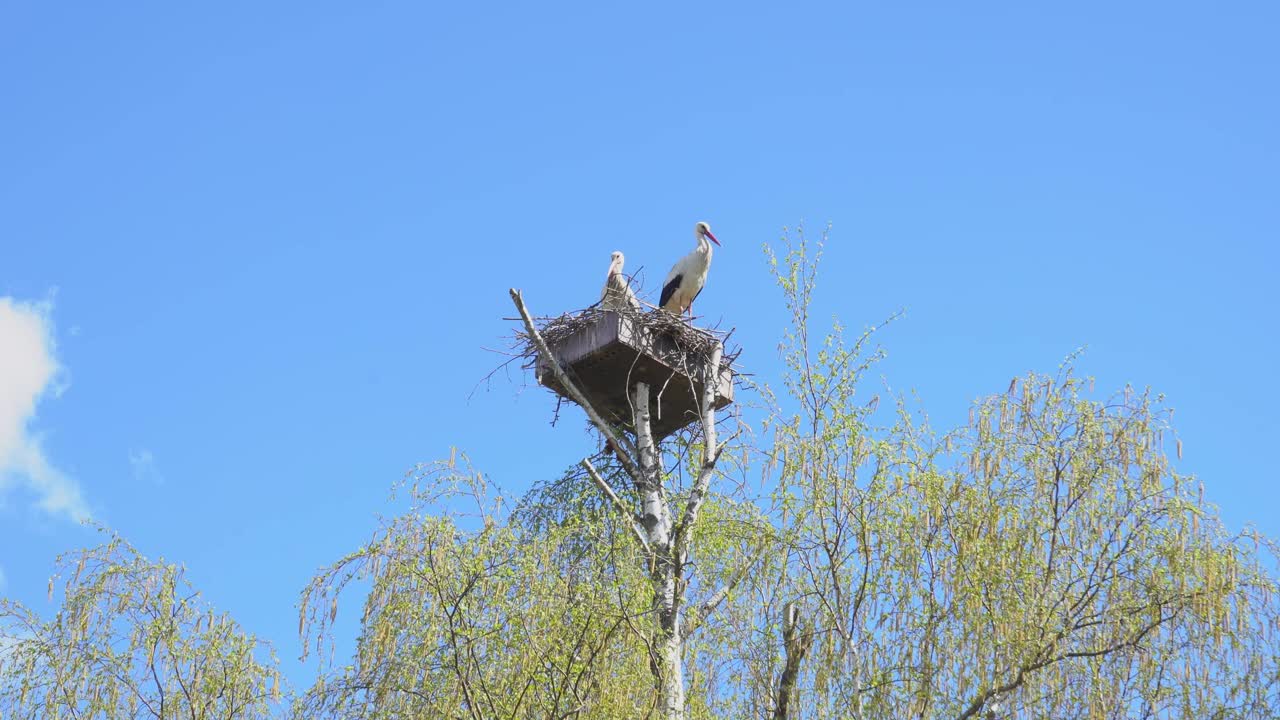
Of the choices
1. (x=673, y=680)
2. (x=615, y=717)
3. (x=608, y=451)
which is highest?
(x=608, y=451)

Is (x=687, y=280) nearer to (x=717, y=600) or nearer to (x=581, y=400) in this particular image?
(x=581, y=400)

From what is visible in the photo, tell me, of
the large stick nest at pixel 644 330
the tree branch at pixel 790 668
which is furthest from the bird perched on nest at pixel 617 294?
the tree branch at pixel 790 668

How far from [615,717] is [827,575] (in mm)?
1591

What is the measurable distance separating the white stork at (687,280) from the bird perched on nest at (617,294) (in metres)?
0.56

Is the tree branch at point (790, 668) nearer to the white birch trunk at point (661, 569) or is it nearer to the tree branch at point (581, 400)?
the white birch trunk at point (661, 569)

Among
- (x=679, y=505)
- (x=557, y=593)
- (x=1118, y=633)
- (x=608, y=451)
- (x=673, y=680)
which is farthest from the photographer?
(x=608, y=451)

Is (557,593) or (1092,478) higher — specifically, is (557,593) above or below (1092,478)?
below

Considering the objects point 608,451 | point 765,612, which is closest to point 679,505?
point 608,451

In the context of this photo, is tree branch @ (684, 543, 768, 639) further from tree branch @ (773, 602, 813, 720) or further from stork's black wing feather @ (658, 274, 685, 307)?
stork's black wing feather @ (658, 274, 685, 307)

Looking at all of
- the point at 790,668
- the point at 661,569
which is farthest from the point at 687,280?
the point at 790,668

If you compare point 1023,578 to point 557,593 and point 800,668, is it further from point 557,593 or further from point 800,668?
point 557,593

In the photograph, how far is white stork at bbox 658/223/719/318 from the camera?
562 inches

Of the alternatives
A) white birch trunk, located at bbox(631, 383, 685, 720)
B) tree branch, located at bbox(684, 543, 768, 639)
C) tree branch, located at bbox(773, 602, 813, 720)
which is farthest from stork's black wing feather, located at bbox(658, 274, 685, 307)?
tree branch, located at bbox(773, 602, 813, 720)

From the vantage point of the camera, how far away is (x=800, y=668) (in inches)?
313
